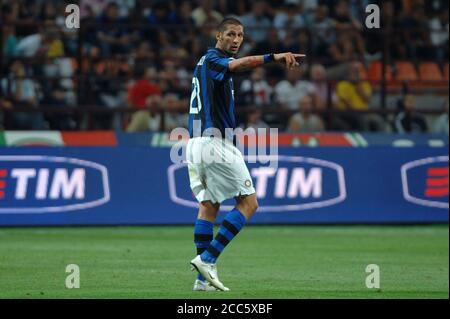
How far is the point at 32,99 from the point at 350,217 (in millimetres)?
5872

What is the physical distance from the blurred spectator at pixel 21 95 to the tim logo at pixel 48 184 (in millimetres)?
1479

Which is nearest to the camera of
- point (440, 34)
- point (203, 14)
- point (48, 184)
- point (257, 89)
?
point (48, 184)

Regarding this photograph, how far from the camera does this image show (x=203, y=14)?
71.4 ft

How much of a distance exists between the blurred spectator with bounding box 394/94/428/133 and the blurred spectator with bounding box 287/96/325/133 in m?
1.50

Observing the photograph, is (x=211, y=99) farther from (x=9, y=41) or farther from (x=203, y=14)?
(x=203, y=14)

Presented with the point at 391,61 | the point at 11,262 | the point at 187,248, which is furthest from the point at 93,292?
the point at 391,61

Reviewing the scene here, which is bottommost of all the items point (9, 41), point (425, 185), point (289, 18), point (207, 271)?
point (425, 185)

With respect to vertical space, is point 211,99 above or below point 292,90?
above

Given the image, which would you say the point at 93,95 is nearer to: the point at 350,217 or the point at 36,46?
the point at 36,46

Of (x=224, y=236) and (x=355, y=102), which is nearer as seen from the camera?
(x=224, y=236)

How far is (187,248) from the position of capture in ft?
48.1

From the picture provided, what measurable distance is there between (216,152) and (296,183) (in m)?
8.15

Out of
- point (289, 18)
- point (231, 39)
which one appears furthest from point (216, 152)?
point (289, 18)

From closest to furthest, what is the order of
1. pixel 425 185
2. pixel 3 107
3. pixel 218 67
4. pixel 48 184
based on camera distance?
pixel 218 67 → pixel 48 184 → pixel 3 107 → pixel 425 185
